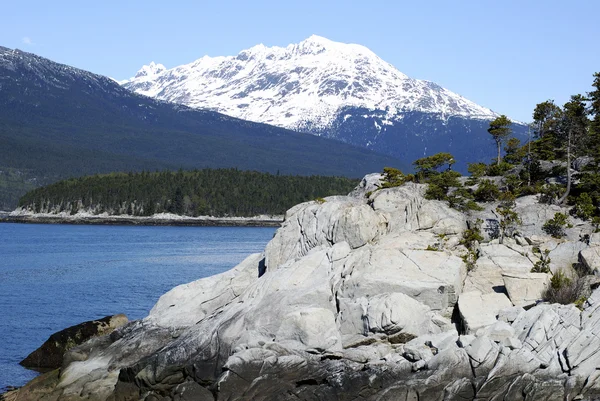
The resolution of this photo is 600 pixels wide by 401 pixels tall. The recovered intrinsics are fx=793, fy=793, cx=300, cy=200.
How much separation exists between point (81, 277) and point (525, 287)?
47850 mm

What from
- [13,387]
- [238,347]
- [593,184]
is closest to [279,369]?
[238,347]

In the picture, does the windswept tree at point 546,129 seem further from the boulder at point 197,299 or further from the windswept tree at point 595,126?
the boulder at point 197,299

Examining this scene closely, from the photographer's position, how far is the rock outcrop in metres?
28.9

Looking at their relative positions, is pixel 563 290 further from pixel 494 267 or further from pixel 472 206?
pixel 472 206

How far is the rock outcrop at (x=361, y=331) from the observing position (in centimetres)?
2888

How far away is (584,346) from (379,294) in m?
8.71

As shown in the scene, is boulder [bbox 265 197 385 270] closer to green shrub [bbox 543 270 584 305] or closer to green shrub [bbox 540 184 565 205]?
green shrub [bbox 543 270 584 305]

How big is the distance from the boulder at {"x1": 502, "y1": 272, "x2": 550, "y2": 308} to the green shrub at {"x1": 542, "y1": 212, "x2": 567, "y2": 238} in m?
7.04

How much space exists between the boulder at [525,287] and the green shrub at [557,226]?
7042 mm

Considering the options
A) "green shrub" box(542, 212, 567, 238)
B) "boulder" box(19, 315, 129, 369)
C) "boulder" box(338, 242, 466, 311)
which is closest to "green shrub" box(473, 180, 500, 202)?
"green shrub" box(542, 212, 567, 238)

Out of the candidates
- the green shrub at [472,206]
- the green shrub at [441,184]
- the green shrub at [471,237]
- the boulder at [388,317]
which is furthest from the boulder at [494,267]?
A: the green shrub at [441,184]

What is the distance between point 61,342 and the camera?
39.9 meters

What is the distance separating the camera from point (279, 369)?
98.4 feet

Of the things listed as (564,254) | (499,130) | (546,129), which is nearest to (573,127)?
(499,130)
